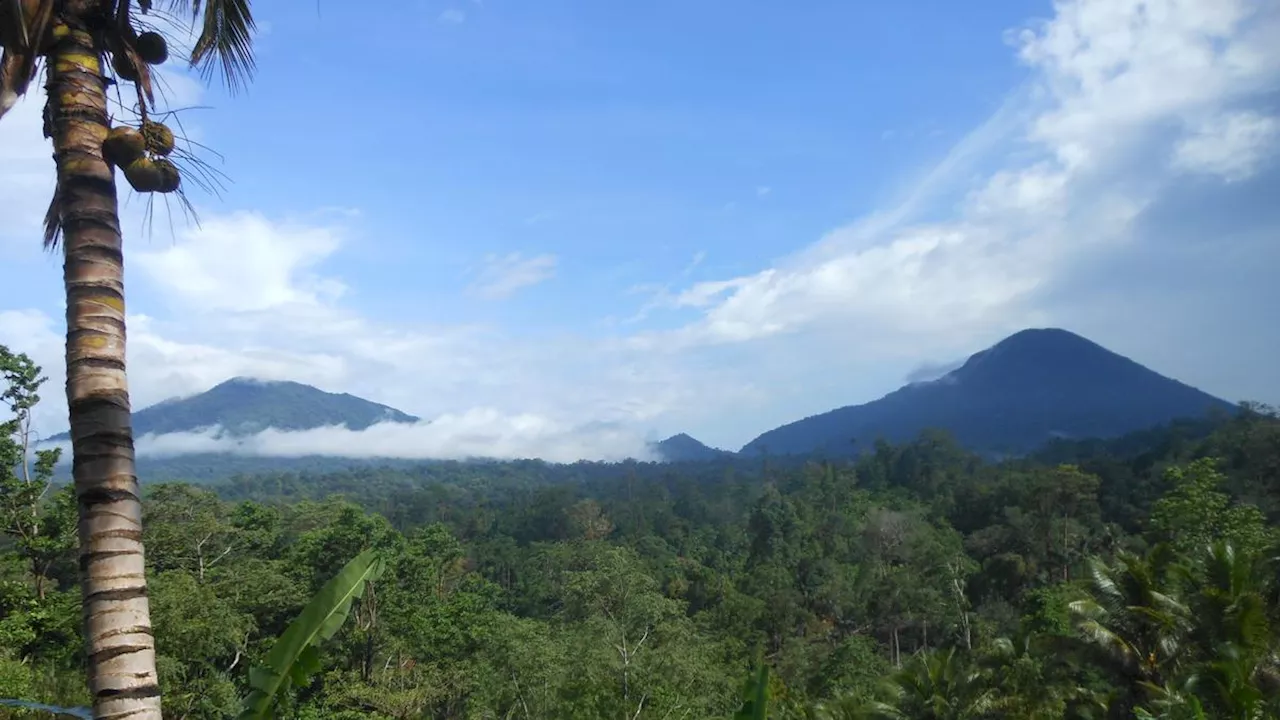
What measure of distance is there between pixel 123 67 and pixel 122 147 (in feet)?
1.78

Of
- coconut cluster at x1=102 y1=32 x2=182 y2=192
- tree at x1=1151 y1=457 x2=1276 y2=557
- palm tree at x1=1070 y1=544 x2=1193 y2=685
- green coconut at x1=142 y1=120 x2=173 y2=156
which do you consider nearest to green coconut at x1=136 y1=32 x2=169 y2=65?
coconut cluster at x1=102 y1=32 x2=182 y2=192

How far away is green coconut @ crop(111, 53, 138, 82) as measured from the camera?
324cm

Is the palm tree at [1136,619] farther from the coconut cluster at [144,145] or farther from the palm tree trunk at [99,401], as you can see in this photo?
the coconut cluster at [144,145]

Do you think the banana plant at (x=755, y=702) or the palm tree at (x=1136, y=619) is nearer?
the banana plant at (x=755, y=702)

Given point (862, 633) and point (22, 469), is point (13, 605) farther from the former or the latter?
point (862, 633)

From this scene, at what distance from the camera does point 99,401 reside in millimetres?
2648

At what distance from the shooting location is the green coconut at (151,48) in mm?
3305

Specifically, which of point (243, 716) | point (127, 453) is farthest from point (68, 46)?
point (243, 716)

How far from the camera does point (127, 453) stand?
2656mm

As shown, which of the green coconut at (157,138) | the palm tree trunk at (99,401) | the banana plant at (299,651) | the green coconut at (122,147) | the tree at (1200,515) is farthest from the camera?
the tree at (1200,515)

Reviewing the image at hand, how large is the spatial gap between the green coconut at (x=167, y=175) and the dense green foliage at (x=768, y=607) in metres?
1.58

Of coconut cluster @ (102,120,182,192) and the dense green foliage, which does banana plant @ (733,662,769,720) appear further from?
coconut cluster @ (102,120,182,192)

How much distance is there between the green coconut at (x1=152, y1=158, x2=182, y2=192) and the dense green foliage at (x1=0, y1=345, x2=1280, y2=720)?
1.58m

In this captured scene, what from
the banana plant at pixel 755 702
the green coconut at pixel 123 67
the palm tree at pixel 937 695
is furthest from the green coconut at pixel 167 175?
the palm tree at pixel 937 695
